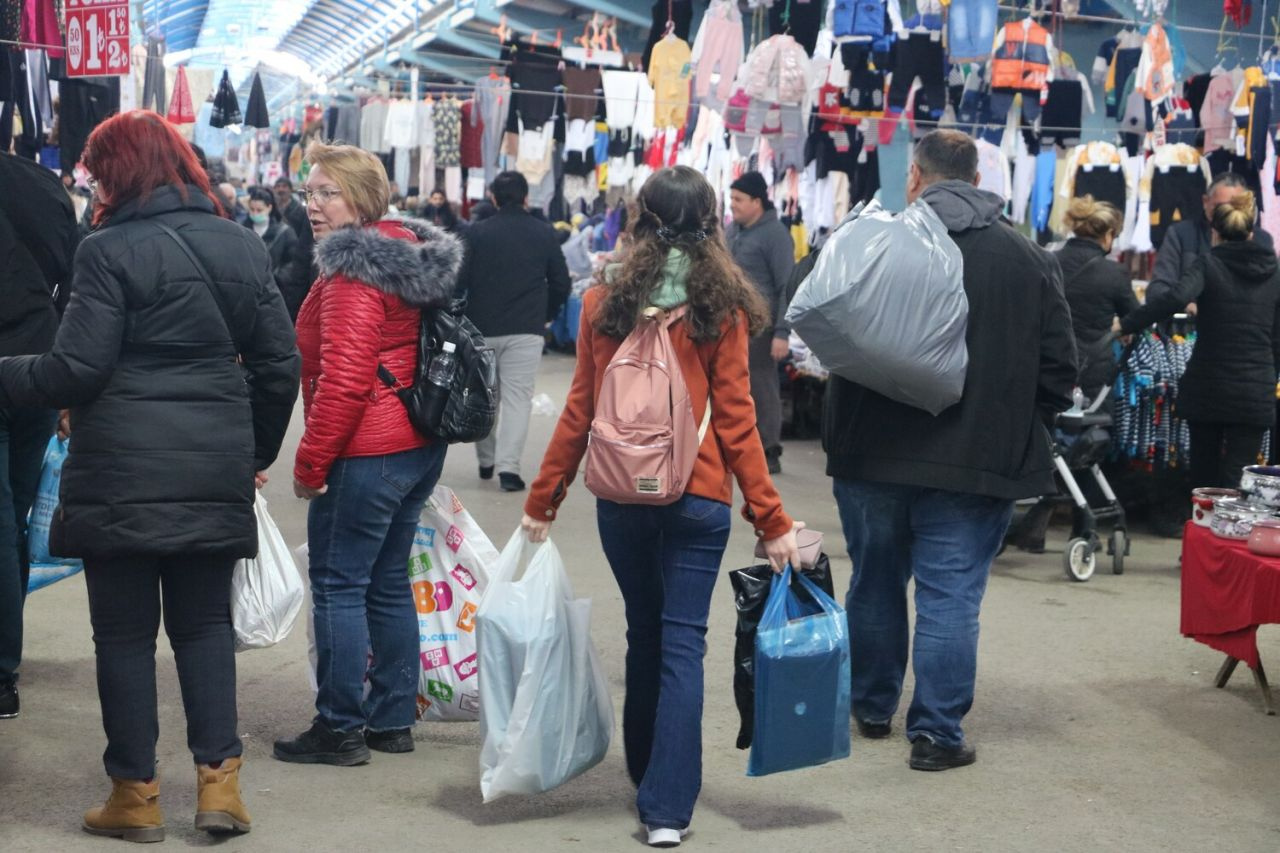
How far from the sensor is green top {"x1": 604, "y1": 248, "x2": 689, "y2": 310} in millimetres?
3965

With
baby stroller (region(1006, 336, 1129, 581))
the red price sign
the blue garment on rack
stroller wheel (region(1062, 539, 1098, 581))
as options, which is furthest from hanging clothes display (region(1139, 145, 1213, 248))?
the red price sign

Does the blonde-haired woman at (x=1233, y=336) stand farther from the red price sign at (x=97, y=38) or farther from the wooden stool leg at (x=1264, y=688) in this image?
the red price sign at (x=97, y=38)

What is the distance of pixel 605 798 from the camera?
175 inches

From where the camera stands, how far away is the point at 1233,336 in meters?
7.78

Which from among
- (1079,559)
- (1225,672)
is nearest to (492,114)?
(1079,559)

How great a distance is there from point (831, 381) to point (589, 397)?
3.76ft

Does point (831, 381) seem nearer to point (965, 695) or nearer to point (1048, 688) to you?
point (965, 695)

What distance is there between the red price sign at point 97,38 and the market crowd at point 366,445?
4.17m

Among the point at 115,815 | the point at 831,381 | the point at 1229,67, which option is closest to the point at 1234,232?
the point at 831,381

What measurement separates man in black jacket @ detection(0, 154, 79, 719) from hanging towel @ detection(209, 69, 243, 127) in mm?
12123

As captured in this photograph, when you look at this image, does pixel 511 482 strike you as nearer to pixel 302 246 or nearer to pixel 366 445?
pixel 302 246

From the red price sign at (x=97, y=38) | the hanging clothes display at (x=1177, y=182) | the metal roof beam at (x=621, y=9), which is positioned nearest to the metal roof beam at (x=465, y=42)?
the metal roof beam at (x=621, y=9)

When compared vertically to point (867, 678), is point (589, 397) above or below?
above

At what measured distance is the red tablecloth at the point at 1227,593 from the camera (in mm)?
5195
